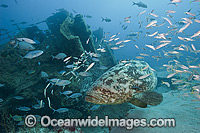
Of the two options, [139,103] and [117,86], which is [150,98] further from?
[117,86]

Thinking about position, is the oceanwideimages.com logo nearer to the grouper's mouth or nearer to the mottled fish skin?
the mottled fish skin

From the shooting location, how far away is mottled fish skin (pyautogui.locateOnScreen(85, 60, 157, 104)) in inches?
117

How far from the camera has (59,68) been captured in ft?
16.7

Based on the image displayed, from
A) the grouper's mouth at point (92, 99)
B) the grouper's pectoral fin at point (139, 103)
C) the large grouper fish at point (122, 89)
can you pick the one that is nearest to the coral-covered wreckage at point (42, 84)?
the grouper's pectoral fin at point (139, 103)

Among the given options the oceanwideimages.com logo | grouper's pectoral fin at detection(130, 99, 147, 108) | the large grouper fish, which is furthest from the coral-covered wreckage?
the large grouper fish

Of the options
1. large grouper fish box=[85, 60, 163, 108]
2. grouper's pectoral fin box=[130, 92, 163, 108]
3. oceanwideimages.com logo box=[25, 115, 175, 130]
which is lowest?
oceanwideimages.com logo box=[25, 115, 175, 130]

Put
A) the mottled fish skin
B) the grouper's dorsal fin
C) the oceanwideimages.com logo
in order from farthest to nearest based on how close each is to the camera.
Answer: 1. the grouper's dorsal fin
2. the mottled fish skin
3. the oceanwideimages.com logo

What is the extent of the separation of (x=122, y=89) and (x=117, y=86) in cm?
19

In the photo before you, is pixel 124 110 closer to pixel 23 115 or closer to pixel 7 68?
pixel 23 115

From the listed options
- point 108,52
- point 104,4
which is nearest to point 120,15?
point 104,4

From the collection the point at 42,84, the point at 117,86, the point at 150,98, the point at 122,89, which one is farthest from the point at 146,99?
the point at 42,84

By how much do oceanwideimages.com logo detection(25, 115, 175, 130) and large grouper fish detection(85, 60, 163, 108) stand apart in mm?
590

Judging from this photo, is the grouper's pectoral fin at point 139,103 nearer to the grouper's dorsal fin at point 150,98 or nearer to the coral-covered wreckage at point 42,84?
the grouper's dorsal fin at point 150,98

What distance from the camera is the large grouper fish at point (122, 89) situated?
2.99 meters
